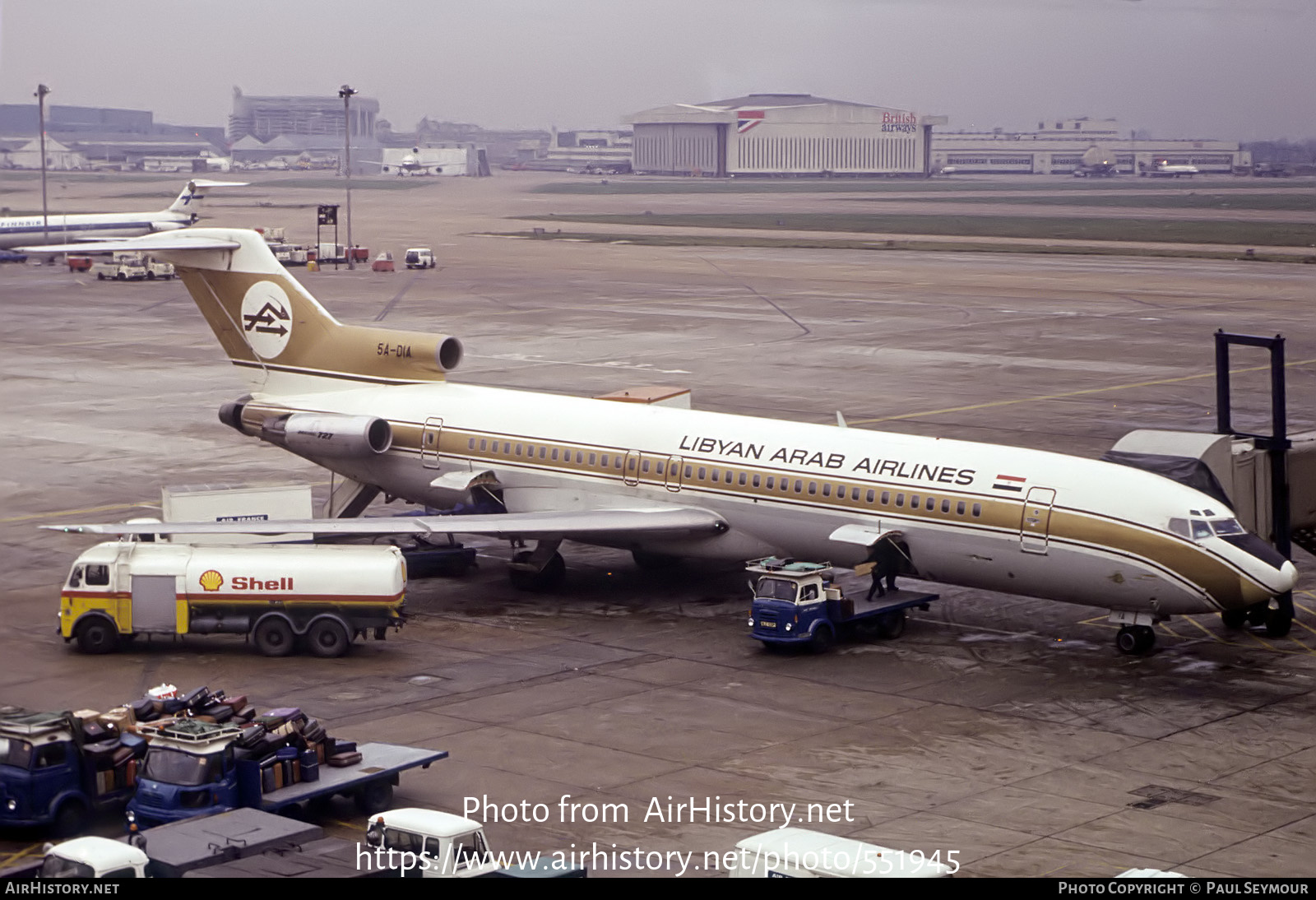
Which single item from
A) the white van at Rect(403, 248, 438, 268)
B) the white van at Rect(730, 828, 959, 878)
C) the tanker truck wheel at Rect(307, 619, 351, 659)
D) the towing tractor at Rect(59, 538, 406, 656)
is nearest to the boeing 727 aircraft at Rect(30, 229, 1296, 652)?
the towing tractor at Rect(59, 538, 406, 656)

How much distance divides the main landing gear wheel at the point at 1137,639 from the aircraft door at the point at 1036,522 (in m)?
2.03

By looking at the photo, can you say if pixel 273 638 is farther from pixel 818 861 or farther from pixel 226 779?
pixel 818 861

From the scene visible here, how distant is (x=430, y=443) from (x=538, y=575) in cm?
412

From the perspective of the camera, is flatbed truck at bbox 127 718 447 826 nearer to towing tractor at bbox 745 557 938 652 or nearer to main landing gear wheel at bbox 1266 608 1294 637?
towing tractor at bbox 745 557 938 652

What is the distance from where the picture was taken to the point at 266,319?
37906 millimetres

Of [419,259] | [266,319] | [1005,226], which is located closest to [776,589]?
[266,319]

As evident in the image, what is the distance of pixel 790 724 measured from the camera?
2444cm

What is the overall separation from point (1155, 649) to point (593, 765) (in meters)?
11.5

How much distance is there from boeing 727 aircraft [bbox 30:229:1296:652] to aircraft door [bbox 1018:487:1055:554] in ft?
0.14

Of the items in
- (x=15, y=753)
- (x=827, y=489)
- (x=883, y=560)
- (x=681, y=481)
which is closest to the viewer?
(x=15, y=753)

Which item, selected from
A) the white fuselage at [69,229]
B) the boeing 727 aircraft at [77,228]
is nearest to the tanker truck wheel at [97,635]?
the boeing 727 aircraft at [77,228]

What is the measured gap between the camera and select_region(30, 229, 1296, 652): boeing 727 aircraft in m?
27.6

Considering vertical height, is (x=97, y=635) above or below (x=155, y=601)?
below
